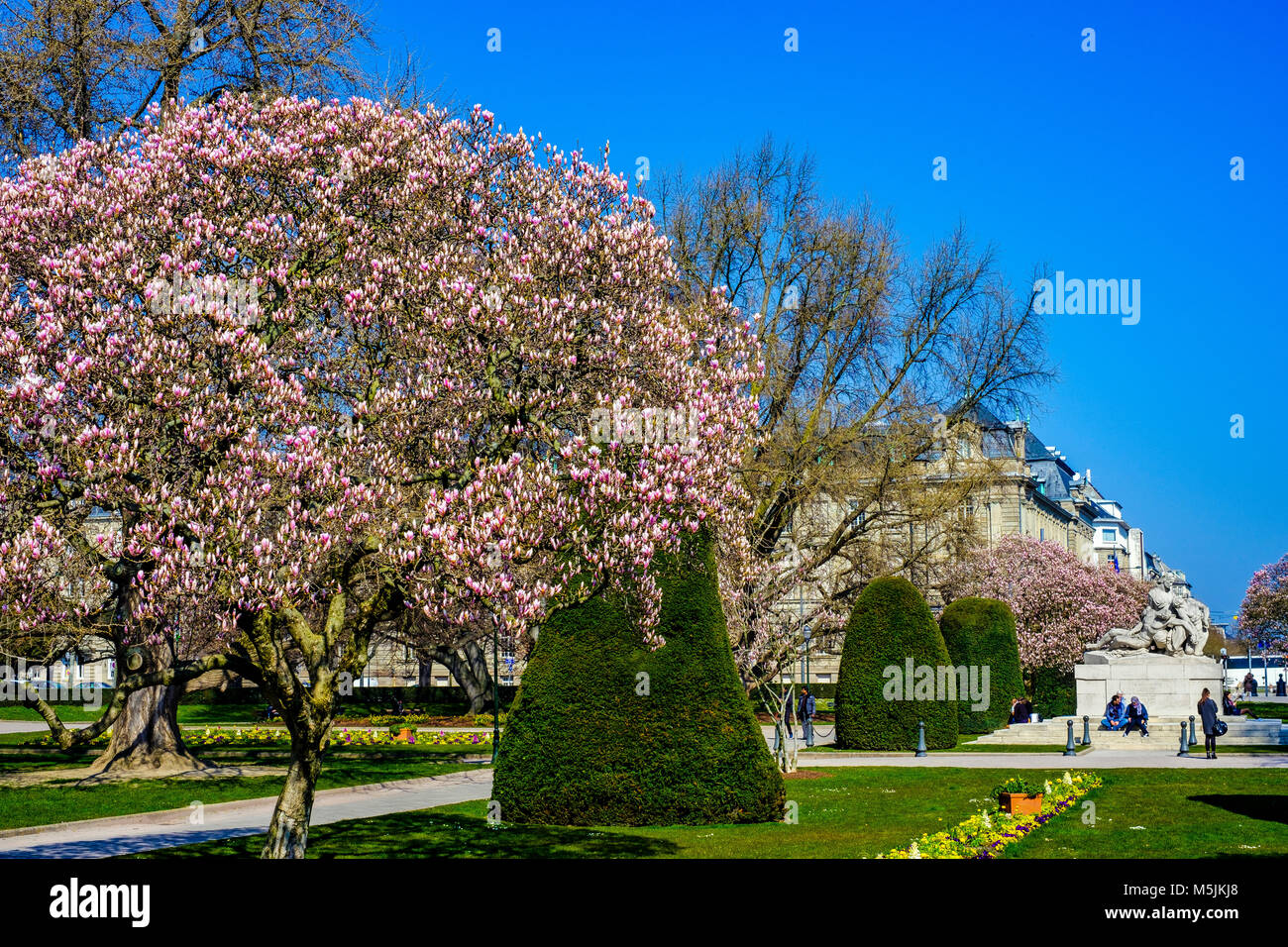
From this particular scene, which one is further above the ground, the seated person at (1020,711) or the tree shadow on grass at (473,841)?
the tree shadow on grass at (473,841)

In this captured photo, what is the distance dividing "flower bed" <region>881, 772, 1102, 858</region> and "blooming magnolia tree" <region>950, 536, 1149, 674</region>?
109 feet

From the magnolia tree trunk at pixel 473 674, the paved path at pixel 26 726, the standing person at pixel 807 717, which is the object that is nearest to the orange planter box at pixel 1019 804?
the standing person at pixel 807 717

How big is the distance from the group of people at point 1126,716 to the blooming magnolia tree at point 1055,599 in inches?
571

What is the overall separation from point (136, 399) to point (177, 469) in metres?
0.64

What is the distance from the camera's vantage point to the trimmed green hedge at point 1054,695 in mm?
50312

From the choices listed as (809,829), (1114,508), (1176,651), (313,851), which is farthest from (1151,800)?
(1114,508)

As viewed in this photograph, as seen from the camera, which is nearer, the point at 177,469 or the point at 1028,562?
the point at 177,469

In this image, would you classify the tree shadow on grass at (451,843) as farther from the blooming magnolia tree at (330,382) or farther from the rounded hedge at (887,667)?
the rounded hedge at (887,667)

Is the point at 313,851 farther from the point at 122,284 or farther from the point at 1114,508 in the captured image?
the point at 1114,508

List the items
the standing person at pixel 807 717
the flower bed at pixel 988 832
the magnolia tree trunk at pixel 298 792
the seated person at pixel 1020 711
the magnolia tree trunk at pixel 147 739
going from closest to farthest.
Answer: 1. the magnolia tree trunk at pixel 298 792
2. the flower bed at pixel 988 832
3. the magnolia tree trunk at pixel 147 739
4. the standing person at pixel 807 717
5. the seated person at pixel 1020 711

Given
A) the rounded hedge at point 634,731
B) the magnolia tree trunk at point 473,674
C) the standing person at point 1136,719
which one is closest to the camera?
the rounded hedge at point 634,731

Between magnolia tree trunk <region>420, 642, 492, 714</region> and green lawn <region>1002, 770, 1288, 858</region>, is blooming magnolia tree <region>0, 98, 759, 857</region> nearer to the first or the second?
green lawn <region>1002, 770, 1288, 858</region>

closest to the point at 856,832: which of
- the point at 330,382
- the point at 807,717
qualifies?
the point at 330,382
